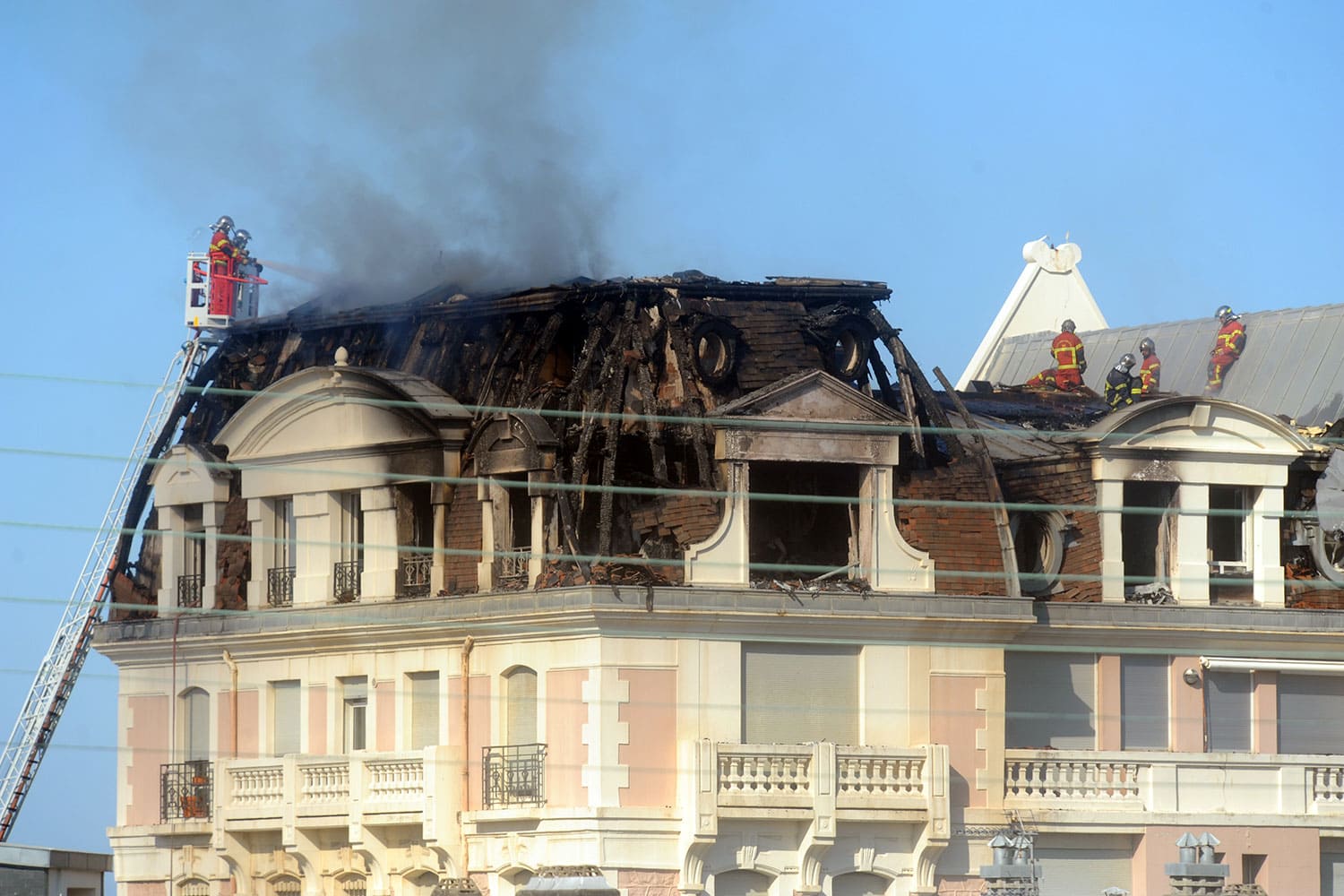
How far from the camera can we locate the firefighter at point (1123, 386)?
6259 centimetres

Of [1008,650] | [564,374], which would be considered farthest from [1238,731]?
[564,374]

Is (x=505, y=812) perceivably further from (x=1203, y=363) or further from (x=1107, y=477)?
(x=1203, y=363)

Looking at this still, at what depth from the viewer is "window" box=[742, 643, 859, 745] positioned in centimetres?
5541

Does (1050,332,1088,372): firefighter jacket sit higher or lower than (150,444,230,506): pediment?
higher

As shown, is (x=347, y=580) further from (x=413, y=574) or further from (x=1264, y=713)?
(x=1264, y=713)

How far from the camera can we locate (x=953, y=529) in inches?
2263

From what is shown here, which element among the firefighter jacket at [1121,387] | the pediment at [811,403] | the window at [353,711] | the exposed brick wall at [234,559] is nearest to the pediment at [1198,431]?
the firefighter jacket at [1121,387]

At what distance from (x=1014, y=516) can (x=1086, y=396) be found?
6920 mm

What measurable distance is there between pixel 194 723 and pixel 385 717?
5805 millimetres

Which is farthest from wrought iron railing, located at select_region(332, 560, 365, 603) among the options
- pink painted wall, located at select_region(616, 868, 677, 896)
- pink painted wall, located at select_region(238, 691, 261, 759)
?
pink painted wall, located at select_region(616, 868, 677, 896)

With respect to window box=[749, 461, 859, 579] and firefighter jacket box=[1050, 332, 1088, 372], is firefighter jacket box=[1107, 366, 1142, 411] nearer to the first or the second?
firefighter jacket box=[1050, 332, 1088, 372]

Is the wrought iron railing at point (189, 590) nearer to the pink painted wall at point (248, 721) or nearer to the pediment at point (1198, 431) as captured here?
the pink painted wall at point (248, 721)

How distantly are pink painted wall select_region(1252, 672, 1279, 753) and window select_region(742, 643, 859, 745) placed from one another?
30.2 ft

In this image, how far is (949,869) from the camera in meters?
56.3
